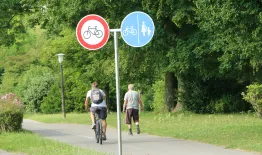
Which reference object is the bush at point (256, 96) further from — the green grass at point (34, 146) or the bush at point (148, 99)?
the bush at point (148, 99)

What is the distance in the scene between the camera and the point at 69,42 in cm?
4606

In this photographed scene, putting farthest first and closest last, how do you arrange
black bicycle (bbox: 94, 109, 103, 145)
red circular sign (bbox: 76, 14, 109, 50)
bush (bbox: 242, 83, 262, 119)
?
bush (bbox: 242, 83, 262, 119) < black bicycle (bbox: 94, 109, 103, 145) < red circular sign (bbox: 76, 14, 109, 50)

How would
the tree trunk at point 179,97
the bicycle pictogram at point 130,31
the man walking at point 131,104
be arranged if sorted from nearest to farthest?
the bicycle pictogram at point 130,31 → the man walking at point 131,104 → the tree trunk at point 179,97

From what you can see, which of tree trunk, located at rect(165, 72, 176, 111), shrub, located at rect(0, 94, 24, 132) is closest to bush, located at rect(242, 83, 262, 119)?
tree trunk, located at rect(165, 72, 176, 111)

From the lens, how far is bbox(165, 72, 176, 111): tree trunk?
3725cm

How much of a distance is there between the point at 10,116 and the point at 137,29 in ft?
43.1

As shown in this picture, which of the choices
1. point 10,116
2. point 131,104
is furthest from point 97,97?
point 10,116

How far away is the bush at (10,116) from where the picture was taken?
76.0 ft

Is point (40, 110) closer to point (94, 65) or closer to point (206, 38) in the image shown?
point (94, 65)

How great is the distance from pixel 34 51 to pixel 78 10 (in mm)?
42340

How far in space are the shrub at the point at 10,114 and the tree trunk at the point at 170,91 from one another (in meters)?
14.4

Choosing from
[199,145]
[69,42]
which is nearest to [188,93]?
[69,42]

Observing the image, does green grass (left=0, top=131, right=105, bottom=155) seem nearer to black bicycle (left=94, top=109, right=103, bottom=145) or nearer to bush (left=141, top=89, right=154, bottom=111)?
black bicycle (left=94, top=109, right=103, bottom=145)

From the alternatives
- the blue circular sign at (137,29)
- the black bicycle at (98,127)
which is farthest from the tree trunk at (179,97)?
the blue circular sign at (137,29)
